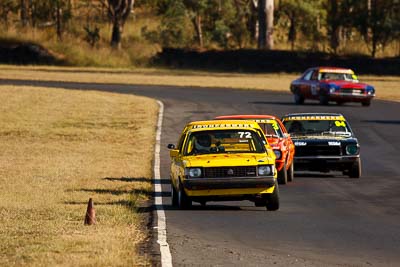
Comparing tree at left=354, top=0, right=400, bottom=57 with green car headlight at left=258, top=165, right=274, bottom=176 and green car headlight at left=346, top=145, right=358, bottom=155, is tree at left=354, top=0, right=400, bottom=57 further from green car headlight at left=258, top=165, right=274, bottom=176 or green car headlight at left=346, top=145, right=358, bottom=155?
green car headlight at left=258, top=165, right=274, bottom=176

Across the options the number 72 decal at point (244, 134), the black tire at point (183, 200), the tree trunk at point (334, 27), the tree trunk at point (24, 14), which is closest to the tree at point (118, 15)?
the tree trunk at point (24, 14)

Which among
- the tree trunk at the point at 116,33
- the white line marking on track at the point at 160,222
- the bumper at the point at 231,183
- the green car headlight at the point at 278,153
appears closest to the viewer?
the white line marking on track at the point at 160,222

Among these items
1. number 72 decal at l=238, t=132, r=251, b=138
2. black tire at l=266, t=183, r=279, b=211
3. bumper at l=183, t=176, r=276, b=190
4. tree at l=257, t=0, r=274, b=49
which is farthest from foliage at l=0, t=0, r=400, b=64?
bumper at l=183, t=176, r=276, b=190

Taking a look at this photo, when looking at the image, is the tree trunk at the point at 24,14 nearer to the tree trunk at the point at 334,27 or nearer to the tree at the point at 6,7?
the tree at the point at 6,7

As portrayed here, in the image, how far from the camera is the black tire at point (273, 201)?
59.8 ft

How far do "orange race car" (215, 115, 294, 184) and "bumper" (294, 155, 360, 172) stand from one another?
96 centimetres

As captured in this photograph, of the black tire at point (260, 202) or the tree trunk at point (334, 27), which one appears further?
the tree trunk at point (334, 27)

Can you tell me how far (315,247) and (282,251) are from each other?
501 millimetres

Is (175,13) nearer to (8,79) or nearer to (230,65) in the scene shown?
(230,65)

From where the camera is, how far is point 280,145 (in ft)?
72.6

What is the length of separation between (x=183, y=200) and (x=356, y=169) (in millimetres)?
6583

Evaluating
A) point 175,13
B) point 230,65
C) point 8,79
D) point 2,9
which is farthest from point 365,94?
point 2,9

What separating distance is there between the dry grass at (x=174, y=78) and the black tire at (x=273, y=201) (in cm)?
3619

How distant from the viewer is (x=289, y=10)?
88.7m
